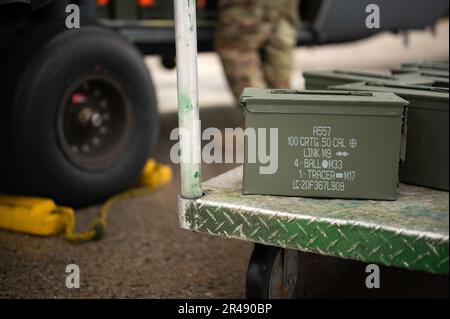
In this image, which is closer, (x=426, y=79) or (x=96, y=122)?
(x=426, y=79)

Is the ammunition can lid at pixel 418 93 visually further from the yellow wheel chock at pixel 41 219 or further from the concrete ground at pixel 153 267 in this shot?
the yellow wheel chock at pixel 41 219

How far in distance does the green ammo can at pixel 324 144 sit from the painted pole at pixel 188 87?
0.18m

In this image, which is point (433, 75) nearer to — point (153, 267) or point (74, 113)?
point (153, 267)

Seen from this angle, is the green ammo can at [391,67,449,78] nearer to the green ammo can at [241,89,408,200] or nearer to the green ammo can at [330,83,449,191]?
the green ammo can at [330,83,449,191]

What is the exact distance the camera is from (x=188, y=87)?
178cm

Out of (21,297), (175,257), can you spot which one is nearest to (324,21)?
(175,257)

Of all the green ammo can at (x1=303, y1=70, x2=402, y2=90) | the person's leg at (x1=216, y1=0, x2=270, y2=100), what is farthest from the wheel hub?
the person's leg at (x1=216, y1=0, x2=270, y2=100)

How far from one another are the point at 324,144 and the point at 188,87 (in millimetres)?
450

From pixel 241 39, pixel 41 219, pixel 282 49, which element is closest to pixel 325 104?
pixel 41 219

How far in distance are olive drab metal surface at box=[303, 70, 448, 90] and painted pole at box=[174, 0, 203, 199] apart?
96 centimetres

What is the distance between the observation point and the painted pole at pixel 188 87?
1.74m

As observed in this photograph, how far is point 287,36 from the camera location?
15.7 feet
